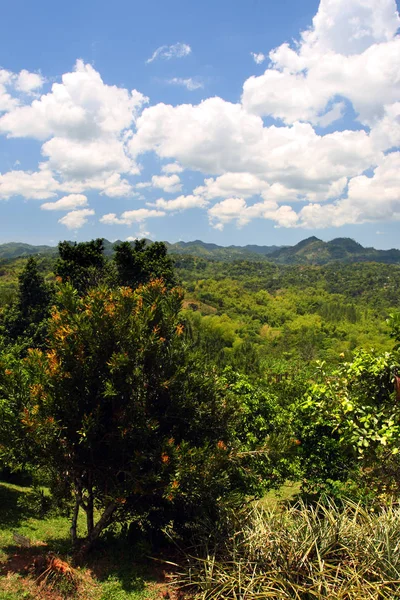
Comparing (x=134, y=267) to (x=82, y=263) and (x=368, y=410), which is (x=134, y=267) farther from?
(x=368, y=410)

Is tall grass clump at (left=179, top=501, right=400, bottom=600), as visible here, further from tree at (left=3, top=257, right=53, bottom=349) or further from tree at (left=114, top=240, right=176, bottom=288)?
tree at (left=3, top=257, right=53, bottom=349)

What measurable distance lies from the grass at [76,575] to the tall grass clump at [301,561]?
1.04 metres

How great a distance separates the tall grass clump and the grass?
104 cm

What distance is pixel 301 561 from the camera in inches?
216

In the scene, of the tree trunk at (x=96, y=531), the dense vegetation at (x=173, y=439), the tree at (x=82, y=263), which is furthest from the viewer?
the tree at (x=82, y=263)

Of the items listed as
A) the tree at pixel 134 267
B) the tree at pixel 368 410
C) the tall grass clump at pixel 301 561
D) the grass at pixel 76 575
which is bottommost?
the grass at pixel 76 575

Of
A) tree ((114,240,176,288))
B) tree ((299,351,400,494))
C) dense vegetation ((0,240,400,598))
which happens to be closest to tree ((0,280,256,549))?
dense vegetation ((0,240,400,598))

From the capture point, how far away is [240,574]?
5.44 meters

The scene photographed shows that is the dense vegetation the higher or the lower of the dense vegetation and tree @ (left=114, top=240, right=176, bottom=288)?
the lower

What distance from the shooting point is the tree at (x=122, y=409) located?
588 centimetres

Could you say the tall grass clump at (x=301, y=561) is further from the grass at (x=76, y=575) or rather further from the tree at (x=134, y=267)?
the tree at (x=134, y=267)

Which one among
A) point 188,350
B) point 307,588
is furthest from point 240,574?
point 188,350

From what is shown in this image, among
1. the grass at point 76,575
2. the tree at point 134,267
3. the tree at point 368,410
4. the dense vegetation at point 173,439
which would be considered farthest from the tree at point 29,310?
the tree at point 368,410

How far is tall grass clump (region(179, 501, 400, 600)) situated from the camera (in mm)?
5129
